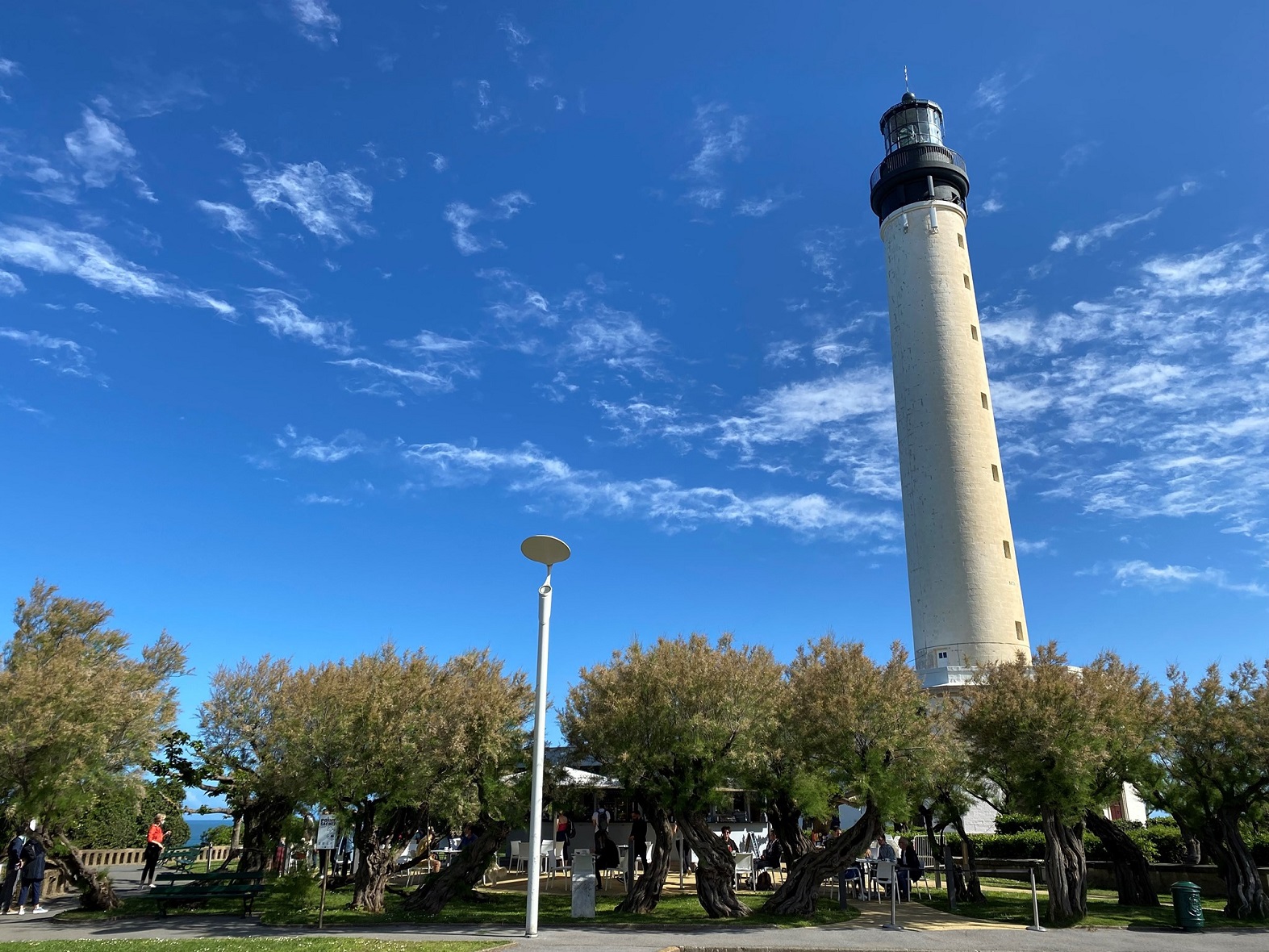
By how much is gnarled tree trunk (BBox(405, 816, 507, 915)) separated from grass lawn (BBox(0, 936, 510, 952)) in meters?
4.77

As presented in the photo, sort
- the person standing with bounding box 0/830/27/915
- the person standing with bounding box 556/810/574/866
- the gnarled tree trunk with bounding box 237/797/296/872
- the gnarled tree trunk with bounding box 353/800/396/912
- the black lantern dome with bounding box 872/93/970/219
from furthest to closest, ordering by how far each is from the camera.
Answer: the black lantern dome with bounding box 872/93/970/219 → the person standing with bounding box 556/810/574/866 → the gnarled tree trunk with bounding box 237/797/296/872 → the person standing with bounding box 0/830/27/915 → the gnarled tree trunk with bounding box 353/800/396/912

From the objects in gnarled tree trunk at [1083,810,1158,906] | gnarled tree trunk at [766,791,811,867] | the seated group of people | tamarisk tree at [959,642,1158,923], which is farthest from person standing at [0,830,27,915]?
gnarled tree trunk at [1083,810,1158,906]

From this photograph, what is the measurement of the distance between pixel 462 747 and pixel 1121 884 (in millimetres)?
16883

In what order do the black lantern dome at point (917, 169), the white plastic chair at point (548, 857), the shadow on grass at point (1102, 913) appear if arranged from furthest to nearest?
the black lantern dome at point (917, 169), the white plastic chair at point (548, 857), the shadow on grass at point (1102, 913)

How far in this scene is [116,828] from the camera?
34844 millimetres

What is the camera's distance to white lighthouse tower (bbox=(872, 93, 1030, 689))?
1321 inches

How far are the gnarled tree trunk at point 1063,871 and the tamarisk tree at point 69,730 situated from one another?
19.8 metres

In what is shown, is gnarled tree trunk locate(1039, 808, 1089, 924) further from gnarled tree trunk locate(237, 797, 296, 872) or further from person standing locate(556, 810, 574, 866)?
gnarled tree trunk locate(237, 797, 296, 872)

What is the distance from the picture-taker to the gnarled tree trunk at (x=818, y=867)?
1744cm

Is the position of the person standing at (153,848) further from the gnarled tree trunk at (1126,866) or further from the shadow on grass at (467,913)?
the gnarled tree trunk at (1126,866)

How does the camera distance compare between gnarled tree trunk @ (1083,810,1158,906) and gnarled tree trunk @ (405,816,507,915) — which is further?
gnarled tree trunk @ (1083,810,1158,906)

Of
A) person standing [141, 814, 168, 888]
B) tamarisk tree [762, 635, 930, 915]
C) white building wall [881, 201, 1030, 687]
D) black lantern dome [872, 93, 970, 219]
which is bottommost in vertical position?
person standing [141, 814, 168, 888]

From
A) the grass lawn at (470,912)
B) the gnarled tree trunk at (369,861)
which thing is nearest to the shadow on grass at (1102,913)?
the grass lawn at (470,912)

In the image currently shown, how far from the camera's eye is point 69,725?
16203 millimetres
